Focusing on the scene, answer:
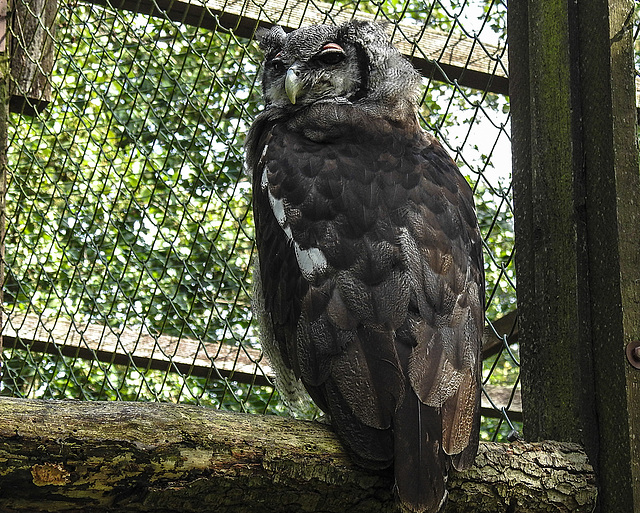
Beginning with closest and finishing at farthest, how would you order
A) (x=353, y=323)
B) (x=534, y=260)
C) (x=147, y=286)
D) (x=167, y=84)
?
(x=353, y=323), (x=534, y=260), (x=147, y=286), (x=167, y=84)

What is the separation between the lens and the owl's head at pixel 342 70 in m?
2.47

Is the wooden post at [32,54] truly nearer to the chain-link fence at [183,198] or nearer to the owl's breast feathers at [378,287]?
the chain-link fence at [183,198]

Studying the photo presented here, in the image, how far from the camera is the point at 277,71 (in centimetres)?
265

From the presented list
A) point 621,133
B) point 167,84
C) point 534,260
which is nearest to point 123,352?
point 534,260

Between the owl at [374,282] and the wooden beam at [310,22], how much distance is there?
0.69ft

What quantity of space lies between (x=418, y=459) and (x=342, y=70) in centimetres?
141

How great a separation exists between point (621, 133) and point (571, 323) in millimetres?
437

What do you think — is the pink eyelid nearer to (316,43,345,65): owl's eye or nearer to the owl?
(316,43,345,65): owl's eye

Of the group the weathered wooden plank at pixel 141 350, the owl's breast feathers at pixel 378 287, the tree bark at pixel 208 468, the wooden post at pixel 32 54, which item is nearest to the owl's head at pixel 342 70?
the owl's breast feathers at pixel 378 287

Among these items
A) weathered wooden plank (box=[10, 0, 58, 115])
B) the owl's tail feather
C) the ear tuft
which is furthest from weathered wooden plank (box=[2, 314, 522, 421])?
the owl's tail feather

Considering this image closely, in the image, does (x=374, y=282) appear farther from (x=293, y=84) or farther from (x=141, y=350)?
(x=141, y=350)

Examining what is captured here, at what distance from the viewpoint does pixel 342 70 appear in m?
2.55

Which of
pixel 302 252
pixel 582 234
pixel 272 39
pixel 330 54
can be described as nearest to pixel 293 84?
pixel 330 54

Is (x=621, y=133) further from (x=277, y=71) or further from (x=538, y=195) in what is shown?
(x=277, y=71)
